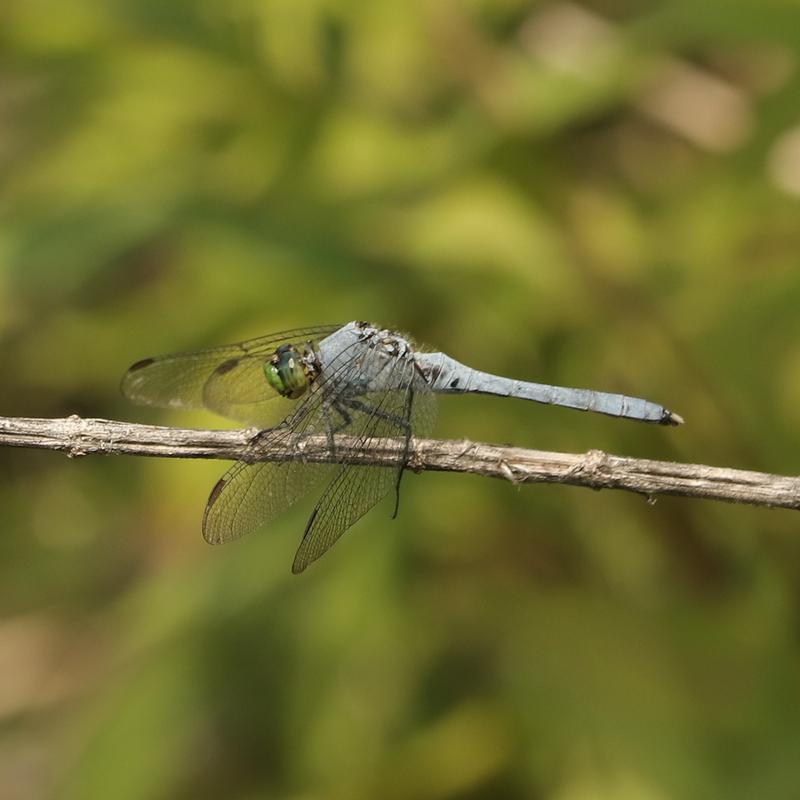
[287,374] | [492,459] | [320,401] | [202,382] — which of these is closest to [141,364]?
[202,382]

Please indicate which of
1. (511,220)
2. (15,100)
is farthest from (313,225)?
(15,100)

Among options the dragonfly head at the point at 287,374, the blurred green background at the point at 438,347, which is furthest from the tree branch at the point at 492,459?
the blurred green background at the point at 438,347

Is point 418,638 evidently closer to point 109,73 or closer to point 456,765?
point 456,765

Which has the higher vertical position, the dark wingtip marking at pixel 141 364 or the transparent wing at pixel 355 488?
the dark wingtip marking at pixel 141 364

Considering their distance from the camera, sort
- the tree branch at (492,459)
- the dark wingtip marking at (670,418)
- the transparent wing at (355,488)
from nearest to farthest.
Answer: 1. the tree branch at (492,459)
2. the transparent wing at (355,488)
3. the dark wingtip marking at (670,418)

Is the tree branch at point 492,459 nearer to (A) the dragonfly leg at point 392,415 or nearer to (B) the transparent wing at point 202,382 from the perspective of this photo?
(A) the dragonfly leg at point 392,415

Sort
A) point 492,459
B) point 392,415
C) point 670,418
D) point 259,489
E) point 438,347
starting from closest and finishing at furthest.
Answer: point 492,459 < point 259,489 < point 392,415 < point 670,418 < point 438,347

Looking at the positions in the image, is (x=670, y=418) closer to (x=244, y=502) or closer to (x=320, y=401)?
(x=320, y=401)
